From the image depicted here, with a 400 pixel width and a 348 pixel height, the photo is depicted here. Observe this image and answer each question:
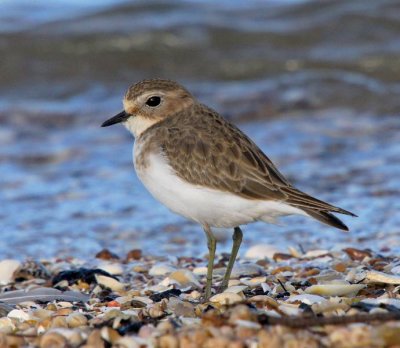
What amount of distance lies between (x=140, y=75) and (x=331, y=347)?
1072 cm

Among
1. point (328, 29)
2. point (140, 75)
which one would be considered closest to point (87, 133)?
point (140, 75)

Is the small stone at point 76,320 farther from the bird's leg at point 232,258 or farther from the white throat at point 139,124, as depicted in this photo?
the white throat at point 139,124

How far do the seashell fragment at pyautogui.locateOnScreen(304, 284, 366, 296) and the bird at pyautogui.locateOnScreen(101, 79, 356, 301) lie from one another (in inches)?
12.5

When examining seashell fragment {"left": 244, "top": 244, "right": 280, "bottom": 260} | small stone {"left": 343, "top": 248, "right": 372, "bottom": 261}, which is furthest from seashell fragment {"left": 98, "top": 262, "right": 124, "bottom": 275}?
small stone {"left": 343, "top": 248, "right": 372, "bottom": 261}

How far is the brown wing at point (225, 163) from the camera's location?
4.66 metres

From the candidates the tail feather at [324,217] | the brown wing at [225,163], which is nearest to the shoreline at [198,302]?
the tail feather at [324,217]

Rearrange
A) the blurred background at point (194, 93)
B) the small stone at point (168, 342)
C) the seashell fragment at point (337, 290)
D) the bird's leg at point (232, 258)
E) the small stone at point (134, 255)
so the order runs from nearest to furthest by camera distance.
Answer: the small stone at point (168, 342) → the seashell fragment at point (337, 290) → the bird's leg at point (232, 258) → the small stone at point (134, 255) → the blurred background at point (194, 93)

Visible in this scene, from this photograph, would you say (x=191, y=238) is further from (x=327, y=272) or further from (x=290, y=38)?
(x=290, y=38)

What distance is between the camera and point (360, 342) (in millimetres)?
3240

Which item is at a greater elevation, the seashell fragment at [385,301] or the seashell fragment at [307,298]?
the seashell fragment at [307,298]

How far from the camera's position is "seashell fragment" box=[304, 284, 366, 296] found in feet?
14.6

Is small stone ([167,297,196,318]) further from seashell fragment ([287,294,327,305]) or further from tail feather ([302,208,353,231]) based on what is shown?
tail feather ([302,208,353,231])

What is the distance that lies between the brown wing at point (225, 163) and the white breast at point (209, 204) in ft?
0.11

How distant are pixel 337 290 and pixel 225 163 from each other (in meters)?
0.94
